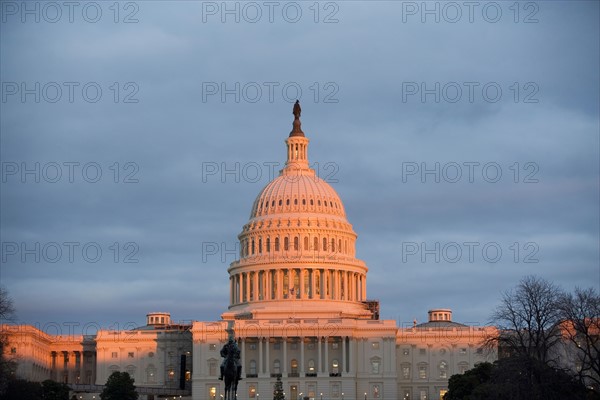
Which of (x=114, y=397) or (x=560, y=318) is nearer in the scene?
(x=560, y=318)

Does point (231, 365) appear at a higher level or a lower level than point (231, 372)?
higher

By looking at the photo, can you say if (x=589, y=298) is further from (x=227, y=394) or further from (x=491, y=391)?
(x=227, y=394)

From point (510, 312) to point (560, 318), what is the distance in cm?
487

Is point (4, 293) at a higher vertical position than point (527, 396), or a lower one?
higher

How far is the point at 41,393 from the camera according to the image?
7338 inches

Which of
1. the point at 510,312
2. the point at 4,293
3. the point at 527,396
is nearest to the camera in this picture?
the point at 527,396

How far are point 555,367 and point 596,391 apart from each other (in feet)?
→ 17.8

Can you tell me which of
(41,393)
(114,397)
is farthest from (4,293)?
(114,397)

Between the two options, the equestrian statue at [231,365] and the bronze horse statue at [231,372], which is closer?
the equestrian statue at [231,365]

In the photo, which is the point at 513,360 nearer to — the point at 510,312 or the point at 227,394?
the point at 510,312

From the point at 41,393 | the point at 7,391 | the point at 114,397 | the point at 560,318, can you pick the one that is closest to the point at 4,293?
the point at 7,391

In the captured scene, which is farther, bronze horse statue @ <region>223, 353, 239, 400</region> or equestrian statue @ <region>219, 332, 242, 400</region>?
bronze horse statue @ <region>223, 353, 239, 400</region>

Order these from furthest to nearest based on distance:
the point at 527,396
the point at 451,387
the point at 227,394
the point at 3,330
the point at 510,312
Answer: the point at 3,330 < the point at 451,387 < the point at 510,312 < the point at 527,396 < the point at 227,394

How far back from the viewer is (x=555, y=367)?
142750 millimetres
